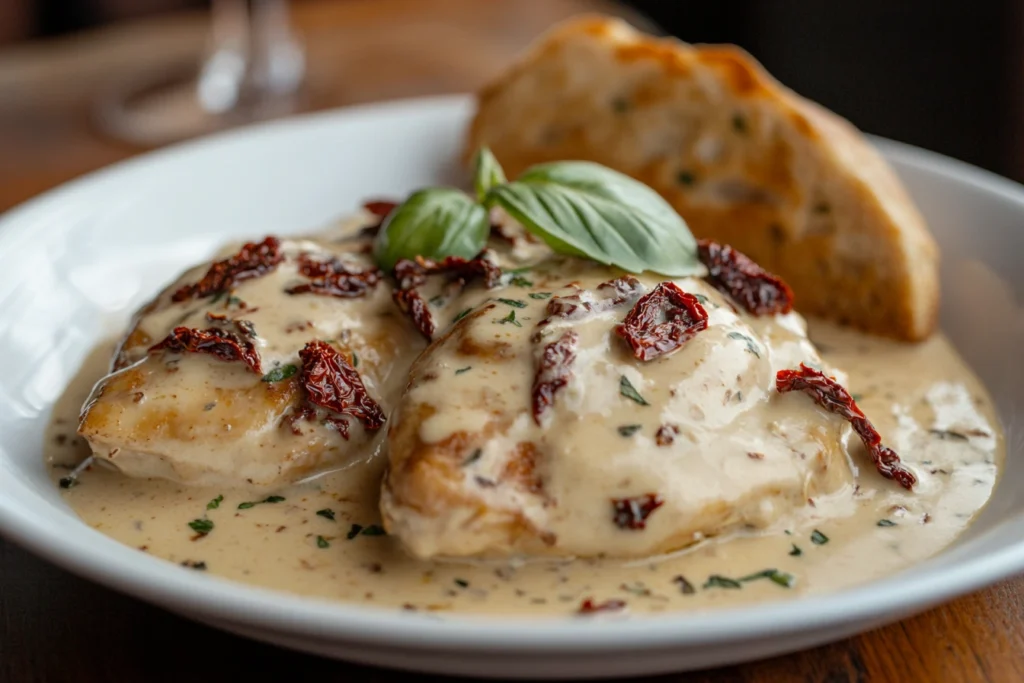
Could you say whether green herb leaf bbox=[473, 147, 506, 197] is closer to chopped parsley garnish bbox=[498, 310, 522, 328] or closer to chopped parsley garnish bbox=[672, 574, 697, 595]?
chopped parsley garnish bbox=[498, 310, 522, 328]

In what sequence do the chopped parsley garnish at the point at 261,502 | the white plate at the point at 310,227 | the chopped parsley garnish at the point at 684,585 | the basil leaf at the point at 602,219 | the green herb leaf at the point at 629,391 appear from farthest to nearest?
the basil leaf at the point at 602,219 < the chopped parsley garnish at the point at 261,502 < the green herb leaf at the point at 629,391 < the chopped parsley garnish at the point at 684,585 < the white plate at the point at 310,227

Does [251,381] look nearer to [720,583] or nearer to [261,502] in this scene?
[261,502]

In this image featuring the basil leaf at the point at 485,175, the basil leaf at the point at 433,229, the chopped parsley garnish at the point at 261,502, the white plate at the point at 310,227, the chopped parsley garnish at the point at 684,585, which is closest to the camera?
the white plate at the point at 310,227

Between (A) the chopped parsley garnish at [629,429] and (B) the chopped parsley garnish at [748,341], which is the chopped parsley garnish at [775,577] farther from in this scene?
(B) the chopped parsley garnish at [748,341]

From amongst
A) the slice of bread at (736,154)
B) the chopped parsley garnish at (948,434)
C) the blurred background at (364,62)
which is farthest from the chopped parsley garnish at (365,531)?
the blurred background at (364,62)

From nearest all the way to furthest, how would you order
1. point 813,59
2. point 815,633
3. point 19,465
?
point 815,633
point 19,465
point 813,59

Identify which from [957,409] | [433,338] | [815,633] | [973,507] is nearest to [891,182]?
[957,409]

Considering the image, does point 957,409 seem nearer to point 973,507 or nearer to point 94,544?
point 973,507

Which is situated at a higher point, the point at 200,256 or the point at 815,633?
the point at 815,633
